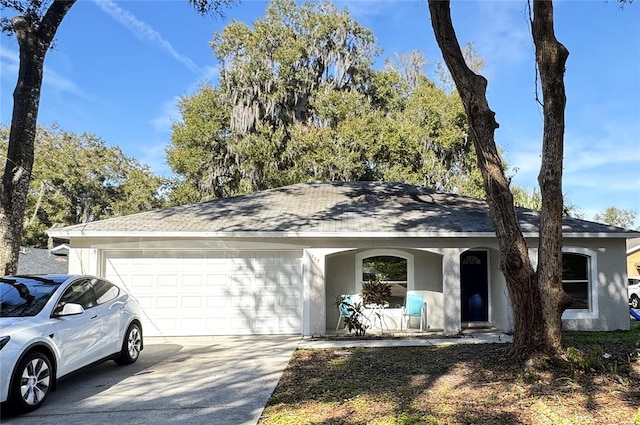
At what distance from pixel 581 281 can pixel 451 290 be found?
349 cm

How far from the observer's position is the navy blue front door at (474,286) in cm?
1199

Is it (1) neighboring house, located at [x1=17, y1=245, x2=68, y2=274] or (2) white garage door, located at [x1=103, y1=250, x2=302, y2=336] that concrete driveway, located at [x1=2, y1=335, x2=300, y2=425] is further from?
(1) neighboring house, located at [x1=17, y1=245, x2=68, y2=274]

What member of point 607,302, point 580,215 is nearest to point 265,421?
point 607,302

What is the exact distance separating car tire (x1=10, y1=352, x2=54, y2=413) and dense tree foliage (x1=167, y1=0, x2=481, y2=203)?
1835 cm

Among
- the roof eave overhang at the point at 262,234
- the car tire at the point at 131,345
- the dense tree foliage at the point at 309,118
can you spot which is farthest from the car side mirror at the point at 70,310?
the dense tree foliage at the point at 309,118

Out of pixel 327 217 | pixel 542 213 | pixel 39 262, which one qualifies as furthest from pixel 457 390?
pixel 39 262

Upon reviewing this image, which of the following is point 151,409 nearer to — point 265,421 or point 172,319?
point 265,421

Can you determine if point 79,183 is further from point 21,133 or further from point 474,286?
point 474,286

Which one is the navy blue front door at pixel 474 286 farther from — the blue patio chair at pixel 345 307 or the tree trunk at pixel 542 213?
the tree trunk at pixel 542 213

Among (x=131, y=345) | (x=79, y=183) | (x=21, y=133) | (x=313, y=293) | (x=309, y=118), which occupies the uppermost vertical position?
(x=309, y=118)

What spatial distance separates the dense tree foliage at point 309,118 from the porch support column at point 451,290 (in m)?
13.0

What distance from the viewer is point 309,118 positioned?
82.9 feet

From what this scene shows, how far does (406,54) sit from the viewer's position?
2914cm

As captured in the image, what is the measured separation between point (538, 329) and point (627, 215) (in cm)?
7027
